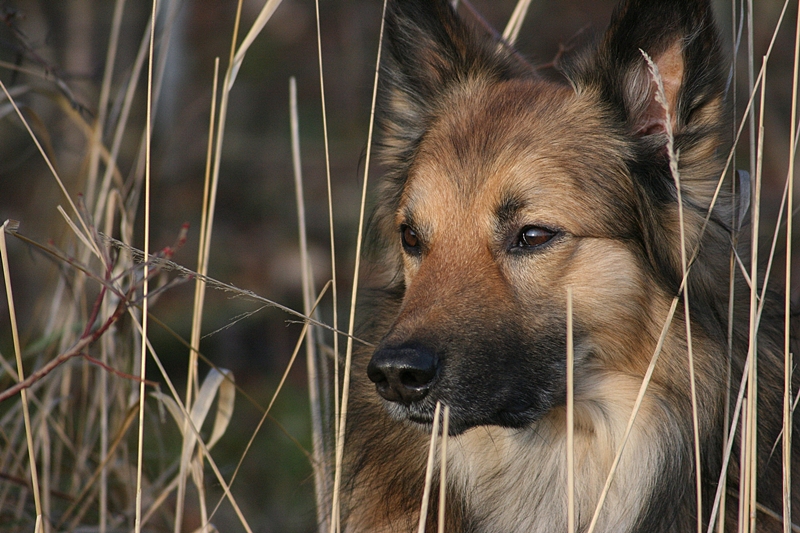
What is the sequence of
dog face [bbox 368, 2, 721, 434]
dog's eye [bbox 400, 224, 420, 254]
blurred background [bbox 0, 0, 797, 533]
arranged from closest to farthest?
dog face [bbox 368, 2, 721, 434] < dog's eye [bbox 400, 224, 420, 254] < blurred background [bbox 0, 0, 797, 533]

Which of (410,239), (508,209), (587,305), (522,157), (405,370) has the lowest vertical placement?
(405,370)

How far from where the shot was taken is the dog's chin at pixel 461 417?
2.11m

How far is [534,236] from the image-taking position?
235cm

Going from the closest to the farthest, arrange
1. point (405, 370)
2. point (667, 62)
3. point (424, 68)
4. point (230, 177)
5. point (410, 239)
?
point (405, 370), point (667, 62), point (410, 239), point (424, 68), point (230, 177)

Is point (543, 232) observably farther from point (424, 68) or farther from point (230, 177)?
point (230, 177)

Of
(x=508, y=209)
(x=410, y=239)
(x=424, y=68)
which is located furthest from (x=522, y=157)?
(x=424, y=68)

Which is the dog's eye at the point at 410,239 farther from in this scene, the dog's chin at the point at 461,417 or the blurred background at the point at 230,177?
the blurred background at the point at 230,177

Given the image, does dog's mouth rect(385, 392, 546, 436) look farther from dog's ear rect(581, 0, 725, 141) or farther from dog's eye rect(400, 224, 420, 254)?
dog's ear rect(581, 0, 725, 141)

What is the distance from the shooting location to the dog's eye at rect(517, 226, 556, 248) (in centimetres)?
235

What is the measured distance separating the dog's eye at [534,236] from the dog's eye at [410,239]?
37cm

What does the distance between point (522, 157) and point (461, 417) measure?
2.64ft

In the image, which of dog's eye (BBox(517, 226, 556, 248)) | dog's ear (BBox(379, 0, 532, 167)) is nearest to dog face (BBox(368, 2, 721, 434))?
dog's eye (BBox(517, 226, 556, 248))

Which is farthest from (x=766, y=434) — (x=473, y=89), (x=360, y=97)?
(x=360, y=97)

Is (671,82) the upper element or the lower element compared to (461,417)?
upper
